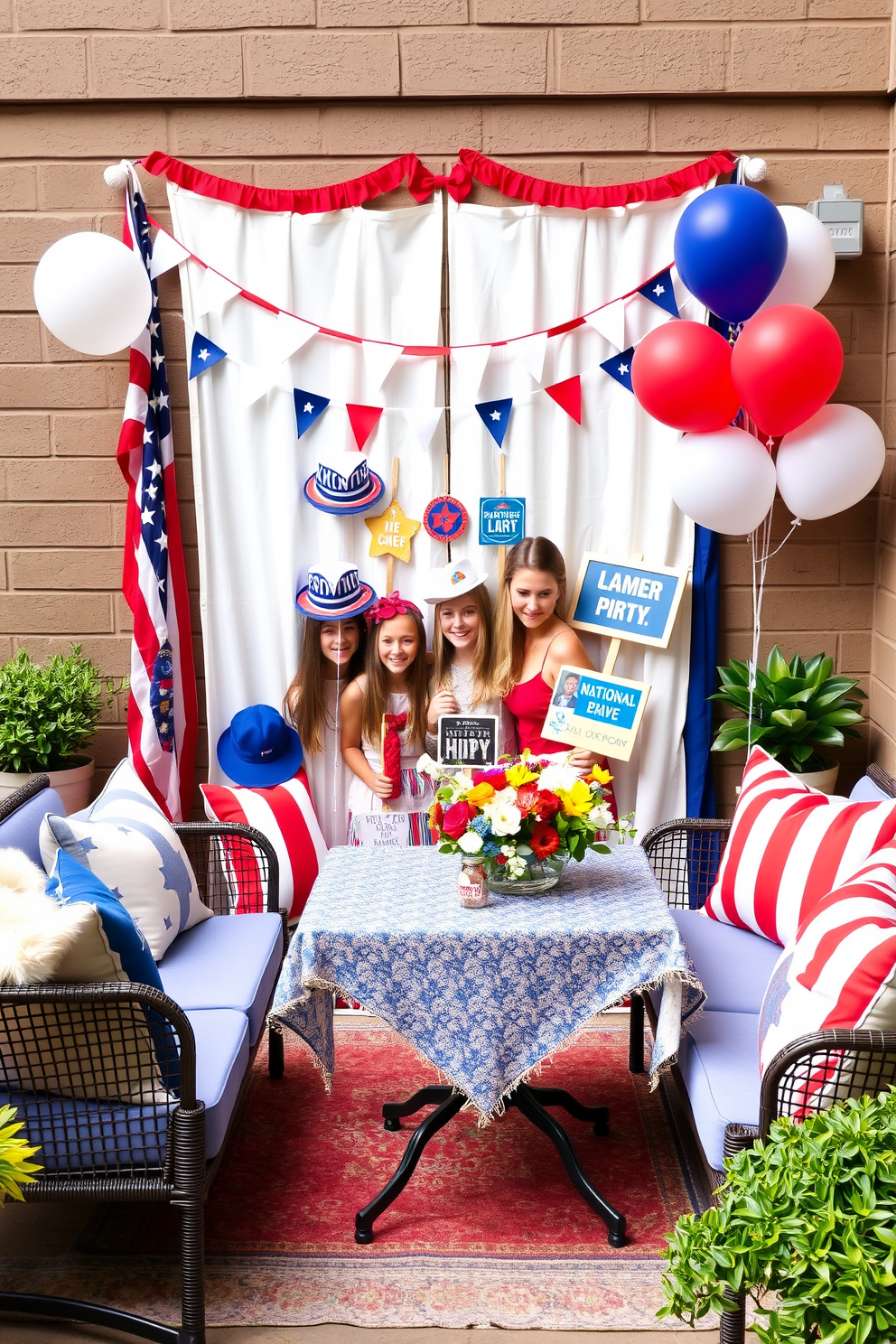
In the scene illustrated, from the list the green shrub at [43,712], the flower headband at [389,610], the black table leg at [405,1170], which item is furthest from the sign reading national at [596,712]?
the green shrub at [43,712]

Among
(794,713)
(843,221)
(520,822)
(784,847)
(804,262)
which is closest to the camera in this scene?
(520,822)

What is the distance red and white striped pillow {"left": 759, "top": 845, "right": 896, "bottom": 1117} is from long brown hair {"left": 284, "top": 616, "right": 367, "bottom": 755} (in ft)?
5.95

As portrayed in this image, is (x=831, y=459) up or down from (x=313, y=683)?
up

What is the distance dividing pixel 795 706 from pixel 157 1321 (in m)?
2.24

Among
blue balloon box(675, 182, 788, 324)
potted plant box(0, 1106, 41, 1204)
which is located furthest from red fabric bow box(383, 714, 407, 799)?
potted plant box(0, 1106, 41, 1204)

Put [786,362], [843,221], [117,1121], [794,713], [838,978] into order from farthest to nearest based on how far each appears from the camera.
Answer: [843,221] → [794,713] → [786,362] → [117,1121] → [838,978]

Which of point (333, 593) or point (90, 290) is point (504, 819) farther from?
point (90, 290)

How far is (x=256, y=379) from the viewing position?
135 inches

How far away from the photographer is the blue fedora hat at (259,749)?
11.4 feet

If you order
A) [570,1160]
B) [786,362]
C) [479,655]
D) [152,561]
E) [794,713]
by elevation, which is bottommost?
[570,1160]

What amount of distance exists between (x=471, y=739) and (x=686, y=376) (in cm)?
115

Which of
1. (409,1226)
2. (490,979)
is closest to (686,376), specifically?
(490,979)

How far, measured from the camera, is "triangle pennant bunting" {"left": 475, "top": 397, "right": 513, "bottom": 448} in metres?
3.42

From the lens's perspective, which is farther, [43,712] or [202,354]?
[202,354]
